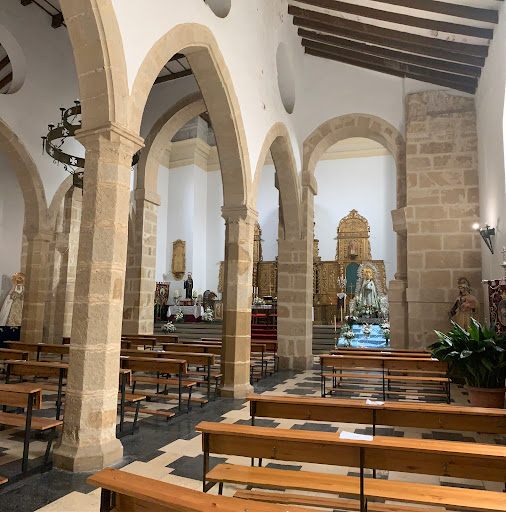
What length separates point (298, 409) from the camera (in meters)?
3.20

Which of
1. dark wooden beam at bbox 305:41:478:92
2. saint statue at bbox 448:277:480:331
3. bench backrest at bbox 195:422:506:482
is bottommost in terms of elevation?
bench backrest at bbox 195:422:506:482

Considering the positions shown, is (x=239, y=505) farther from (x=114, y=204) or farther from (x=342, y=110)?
(x=342, y=110)

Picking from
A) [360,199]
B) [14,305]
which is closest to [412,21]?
[360,199]

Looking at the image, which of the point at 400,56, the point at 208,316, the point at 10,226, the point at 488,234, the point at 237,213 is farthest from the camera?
the point at 208,316

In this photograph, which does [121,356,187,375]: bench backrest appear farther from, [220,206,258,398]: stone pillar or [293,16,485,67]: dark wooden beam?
[293,16,485,67]: dark wooden beam

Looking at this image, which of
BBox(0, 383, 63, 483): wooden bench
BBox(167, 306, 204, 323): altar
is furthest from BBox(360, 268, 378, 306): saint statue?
BBox(0, 383, 63, 483): wooden bench

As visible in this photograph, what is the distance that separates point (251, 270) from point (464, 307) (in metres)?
4.03

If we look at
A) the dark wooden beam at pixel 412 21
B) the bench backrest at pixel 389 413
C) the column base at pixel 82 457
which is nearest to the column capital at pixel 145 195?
the dark wooden beam at pixel 412 21

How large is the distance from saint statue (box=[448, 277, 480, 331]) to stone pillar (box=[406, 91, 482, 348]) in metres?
0.62

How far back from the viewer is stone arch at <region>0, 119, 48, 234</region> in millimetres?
9297

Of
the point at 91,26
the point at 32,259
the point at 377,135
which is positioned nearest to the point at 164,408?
the point at 91,26

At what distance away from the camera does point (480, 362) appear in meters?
5.07

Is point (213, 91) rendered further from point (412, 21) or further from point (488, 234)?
point (488, 234)

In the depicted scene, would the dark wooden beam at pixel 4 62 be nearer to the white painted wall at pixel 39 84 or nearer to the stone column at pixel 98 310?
the white painted wall at pixel 39 84
